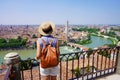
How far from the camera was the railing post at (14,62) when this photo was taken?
2.37 meters

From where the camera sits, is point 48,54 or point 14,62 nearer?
point 48,54

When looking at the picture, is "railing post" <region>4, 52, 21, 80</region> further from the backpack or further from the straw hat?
the straw hat

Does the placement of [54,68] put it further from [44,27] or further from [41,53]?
[44,27]

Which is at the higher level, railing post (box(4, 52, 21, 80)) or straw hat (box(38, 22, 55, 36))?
straw hat (box(38, 22, 55, 36))

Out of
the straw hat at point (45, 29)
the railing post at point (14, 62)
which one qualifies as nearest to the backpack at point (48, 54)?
the straw hat at point (45, 29)

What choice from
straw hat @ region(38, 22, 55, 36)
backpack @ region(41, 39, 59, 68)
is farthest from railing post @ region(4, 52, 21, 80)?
straw hat @ region(38, 22, 55, 36)

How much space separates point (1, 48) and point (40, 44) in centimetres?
5259

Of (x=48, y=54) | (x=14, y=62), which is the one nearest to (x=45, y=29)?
(x=48, y=54)

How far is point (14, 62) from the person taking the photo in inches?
95.7

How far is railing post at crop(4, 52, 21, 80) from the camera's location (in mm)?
2368

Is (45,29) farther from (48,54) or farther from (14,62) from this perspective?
(14,62)

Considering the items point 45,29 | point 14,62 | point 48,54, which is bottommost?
point 14,62

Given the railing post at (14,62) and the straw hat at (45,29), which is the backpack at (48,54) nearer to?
the straw hat at (45,29)

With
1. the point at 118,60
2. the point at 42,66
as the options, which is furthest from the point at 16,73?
the point at 118,60
